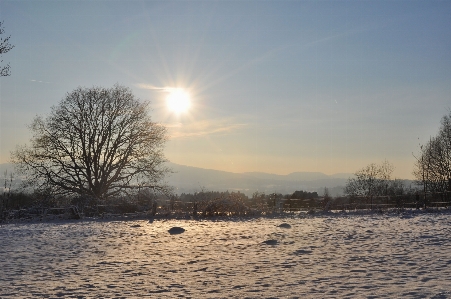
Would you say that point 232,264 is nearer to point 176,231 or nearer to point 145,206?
point 176,231

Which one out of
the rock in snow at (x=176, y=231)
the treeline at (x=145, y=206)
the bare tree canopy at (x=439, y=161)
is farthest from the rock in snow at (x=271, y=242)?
the bare tree canopy at (x=439, y=161)

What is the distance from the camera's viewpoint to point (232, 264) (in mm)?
11812

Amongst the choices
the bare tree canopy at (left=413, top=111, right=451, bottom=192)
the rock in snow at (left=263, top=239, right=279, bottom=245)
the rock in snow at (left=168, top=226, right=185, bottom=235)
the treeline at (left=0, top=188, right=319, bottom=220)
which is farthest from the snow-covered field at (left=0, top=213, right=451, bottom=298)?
the bare tree canopy at (left=413, top=111, right=451, bottom=192)

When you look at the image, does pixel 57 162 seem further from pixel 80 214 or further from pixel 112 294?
pixel 112 294

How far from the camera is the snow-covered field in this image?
8805mm

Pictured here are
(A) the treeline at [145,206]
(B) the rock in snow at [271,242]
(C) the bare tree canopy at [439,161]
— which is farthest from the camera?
(C) the bare tree canopy at [439,161]

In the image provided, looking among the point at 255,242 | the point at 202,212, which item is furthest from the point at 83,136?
the point at 255,242

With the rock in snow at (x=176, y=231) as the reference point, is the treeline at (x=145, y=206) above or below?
above

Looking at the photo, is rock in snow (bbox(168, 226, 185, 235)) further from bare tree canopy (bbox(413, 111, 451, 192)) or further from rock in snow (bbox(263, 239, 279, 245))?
bare tree canopy (bbox(413, 111, 451, 192))

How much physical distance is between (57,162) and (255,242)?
26.9 m

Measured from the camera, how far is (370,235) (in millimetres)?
17109

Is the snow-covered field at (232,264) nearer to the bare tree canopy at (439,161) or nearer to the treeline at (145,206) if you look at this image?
the treeline at (145,206)

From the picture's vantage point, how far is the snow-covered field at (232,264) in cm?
880

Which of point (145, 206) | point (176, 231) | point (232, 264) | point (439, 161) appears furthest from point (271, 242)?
point (439, 161)
